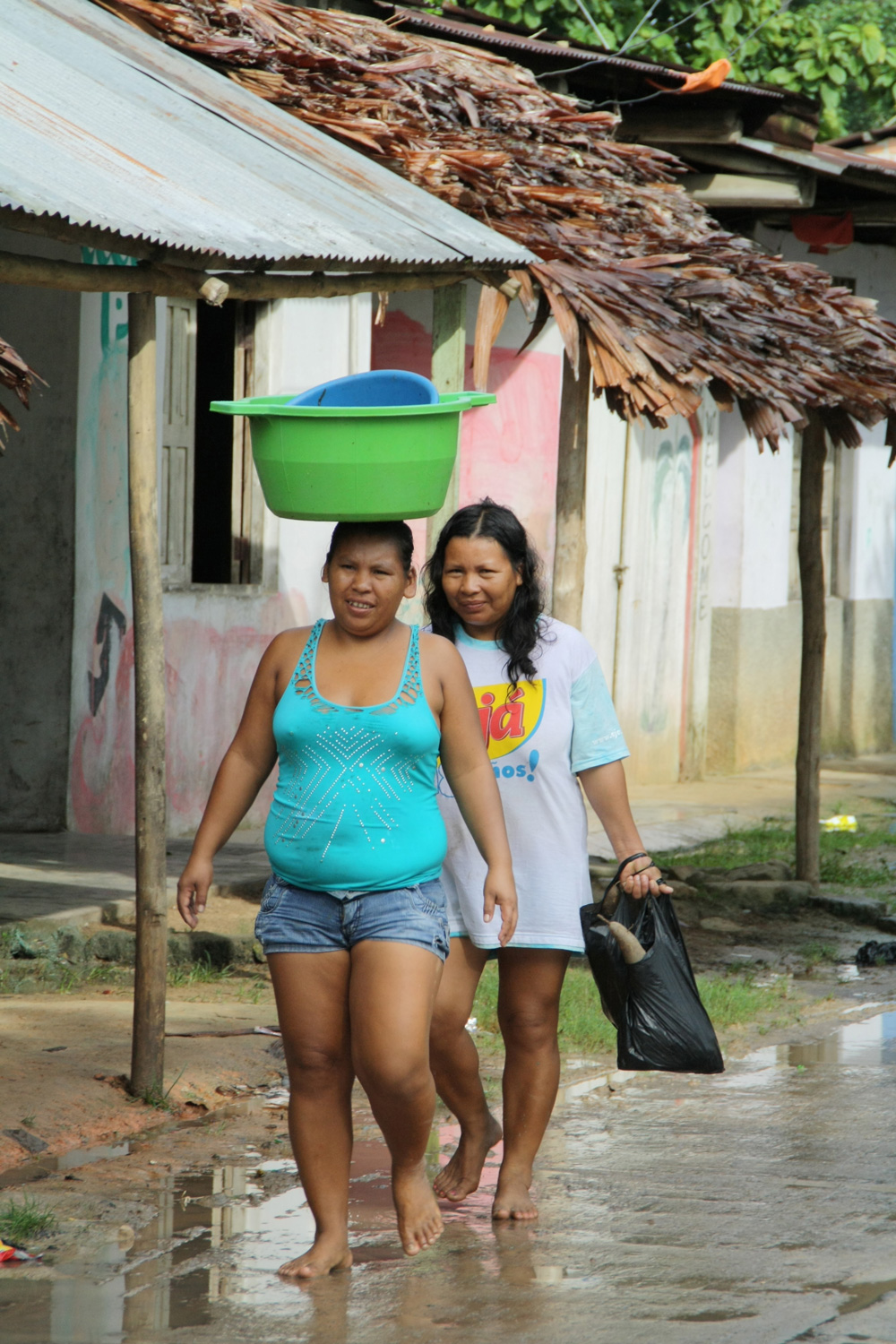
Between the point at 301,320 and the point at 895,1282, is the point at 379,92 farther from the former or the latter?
the point at 895,1282

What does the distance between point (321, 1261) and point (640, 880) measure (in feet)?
3.74

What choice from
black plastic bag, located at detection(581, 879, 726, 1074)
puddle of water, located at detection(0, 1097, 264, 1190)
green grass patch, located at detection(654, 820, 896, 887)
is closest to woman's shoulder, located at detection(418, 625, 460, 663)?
black plastic bag, located at detection(581, 879, 726, 1074)

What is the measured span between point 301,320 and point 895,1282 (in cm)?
682

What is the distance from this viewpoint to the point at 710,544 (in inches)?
520

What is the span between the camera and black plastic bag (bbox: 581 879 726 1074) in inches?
165

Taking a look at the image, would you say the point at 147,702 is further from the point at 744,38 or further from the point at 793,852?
the point at 744,38

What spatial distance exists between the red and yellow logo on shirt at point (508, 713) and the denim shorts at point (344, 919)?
1.75 ft

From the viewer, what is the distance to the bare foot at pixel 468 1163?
430cm

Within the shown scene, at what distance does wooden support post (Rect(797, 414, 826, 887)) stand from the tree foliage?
9.11 meters

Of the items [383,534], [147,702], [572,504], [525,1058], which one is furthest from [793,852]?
[383,534]

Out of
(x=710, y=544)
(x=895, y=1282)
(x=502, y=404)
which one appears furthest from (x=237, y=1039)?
(x=710, y=544)

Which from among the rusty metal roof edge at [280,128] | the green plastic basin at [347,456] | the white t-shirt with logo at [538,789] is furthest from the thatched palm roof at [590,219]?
the green plastic basin at [347,456]

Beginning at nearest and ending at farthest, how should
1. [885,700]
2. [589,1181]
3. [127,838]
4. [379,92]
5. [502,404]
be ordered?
[589,1181] < [379,92] < [127,838] < [502,404] < [885,700]

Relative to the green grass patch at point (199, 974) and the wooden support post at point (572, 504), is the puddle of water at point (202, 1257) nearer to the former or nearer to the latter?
the green grass patch at point (199, 974)
